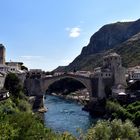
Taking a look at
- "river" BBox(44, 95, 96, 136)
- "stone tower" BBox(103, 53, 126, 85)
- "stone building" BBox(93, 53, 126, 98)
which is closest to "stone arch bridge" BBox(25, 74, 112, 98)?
"stone building" BBox(93, 53, 126, 98)

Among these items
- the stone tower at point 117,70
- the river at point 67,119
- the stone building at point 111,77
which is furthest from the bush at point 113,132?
the stone tower at point 117,70

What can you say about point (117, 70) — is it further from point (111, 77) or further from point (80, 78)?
point (80, 78)

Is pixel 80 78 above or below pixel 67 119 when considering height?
above

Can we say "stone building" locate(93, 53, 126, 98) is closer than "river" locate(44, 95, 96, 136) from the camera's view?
No

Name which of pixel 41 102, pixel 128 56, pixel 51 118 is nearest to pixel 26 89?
pixel 41 102

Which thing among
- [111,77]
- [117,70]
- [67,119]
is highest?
[117,70]

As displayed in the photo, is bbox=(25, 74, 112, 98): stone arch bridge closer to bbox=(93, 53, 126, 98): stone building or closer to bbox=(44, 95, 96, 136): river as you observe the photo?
bbox=(93, 53, 126, 98): stone building

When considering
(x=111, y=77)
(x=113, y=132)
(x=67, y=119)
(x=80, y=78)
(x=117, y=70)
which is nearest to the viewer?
(x=113, y=132)

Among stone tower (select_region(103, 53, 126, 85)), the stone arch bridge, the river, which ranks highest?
stone tower (select_region(103, 53, 126, 85))

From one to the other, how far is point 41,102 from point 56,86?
51701mm

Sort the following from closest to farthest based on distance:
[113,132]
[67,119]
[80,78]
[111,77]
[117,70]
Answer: [113,132], [67,119], [117,70], [111,77], [80,78]

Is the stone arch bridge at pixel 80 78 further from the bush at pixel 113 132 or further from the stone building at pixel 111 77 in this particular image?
the bush at pixel 113 132

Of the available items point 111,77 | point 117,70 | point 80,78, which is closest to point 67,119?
point 111,77

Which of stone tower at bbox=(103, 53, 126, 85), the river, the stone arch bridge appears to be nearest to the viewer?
the river
